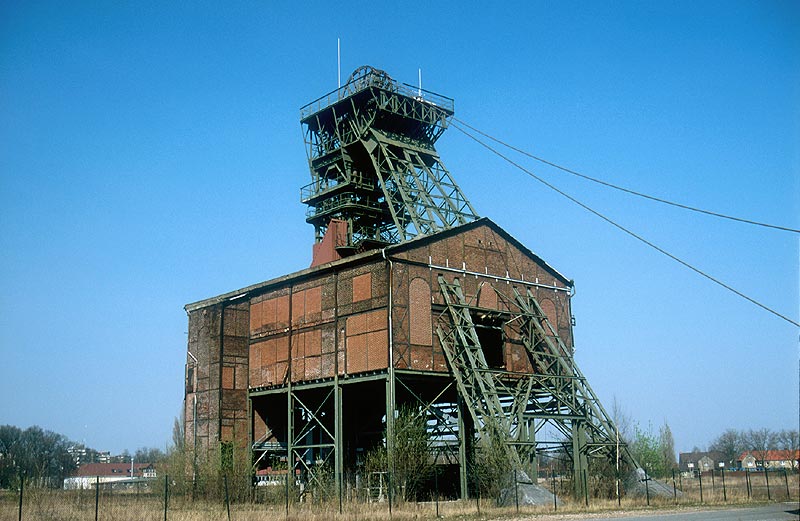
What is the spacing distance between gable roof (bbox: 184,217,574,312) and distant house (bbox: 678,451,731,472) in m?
70.7

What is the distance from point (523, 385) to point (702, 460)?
87.2m

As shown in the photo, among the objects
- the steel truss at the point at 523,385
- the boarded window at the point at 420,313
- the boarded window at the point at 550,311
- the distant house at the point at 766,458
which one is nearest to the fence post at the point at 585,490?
the steel truss at the point at 523,385

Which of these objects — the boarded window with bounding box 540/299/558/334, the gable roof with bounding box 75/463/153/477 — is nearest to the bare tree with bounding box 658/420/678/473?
the boarded window with bounding box 540/299/558/334

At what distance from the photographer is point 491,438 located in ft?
86.9

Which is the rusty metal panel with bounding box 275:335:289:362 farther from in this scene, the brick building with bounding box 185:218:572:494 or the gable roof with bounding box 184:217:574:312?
the gable roof with bounding box 184:217:574:312

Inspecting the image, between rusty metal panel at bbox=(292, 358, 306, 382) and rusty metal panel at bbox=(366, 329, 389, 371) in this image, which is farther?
rusty metal panel at bbox=(292, 358, 306, 382)

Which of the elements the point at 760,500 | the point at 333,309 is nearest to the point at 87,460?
the point at 333,309

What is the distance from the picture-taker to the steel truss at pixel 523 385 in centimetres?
2753

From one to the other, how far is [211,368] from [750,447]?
3867 inches

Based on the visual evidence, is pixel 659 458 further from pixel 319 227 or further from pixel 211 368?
pixel 211 368

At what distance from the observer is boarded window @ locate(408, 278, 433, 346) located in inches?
1158

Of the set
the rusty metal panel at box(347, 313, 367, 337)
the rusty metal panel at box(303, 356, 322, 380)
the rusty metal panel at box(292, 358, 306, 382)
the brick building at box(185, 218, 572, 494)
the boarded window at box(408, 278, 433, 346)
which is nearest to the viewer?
the boarded window at box(408, 278, 433, 346)

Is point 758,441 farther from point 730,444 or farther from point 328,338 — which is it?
point 328,338

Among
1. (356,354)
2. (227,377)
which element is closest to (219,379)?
(227,377)
